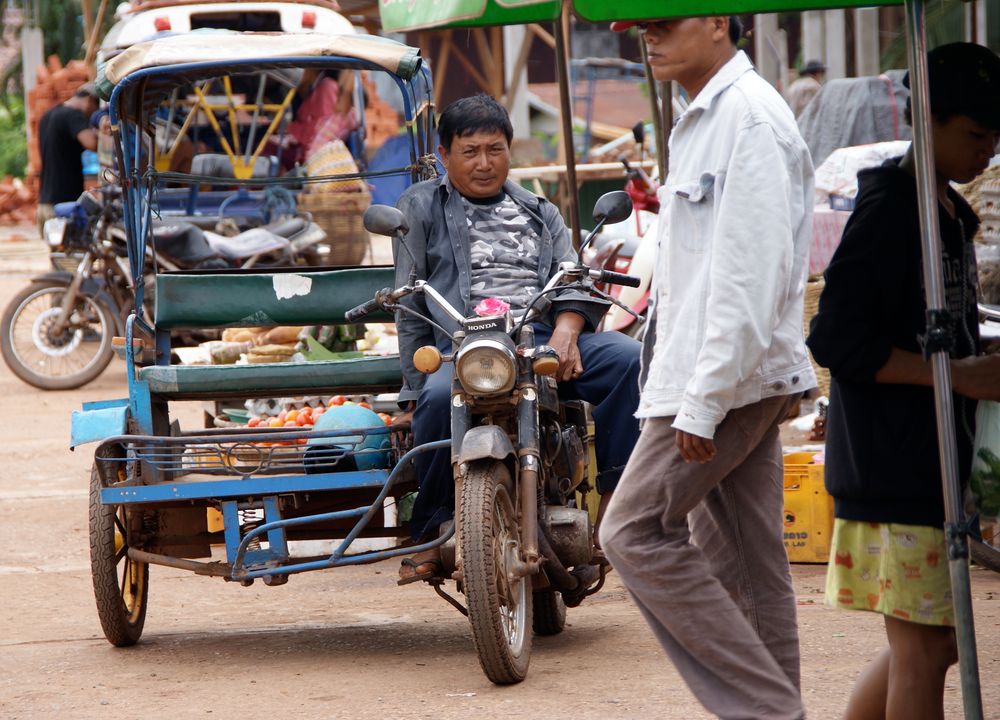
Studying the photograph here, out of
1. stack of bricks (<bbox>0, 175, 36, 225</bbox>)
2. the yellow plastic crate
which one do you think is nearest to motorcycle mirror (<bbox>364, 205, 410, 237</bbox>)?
the yellow plastic crate

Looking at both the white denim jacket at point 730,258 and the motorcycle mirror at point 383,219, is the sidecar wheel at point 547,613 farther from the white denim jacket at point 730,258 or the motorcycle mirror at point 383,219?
the white denim jacket at point 730,258

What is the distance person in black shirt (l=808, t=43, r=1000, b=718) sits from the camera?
3049 mm

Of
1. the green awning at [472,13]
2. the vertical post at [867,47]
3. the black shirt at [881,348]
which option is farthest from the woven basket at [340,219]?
the black shirt at [881,348]

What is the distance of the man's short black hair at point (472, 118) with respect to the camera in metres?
5.19

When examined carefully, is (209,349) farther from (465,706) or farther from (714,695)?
(714,695)

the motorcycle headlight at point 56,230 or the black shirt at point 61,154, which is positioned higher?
the black shirt at point 61,154

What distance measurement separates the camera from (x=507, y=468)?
4.86m

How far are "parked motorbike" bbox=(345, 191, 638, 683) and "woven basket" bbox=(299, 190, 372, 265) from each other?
7.02 m

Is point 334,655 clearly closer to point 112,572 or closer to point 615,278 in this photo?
point 112,572

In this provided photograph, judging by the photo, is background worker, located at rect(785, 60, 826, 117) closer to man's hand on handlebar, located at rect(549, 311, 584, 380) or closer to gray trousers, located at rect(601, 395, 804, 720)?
man's hand on handlebar, located at rect(549, 311, 584, 380)

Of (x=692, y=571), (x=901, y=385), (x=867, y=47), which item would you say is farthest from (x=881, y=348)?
(x=867, y=47)

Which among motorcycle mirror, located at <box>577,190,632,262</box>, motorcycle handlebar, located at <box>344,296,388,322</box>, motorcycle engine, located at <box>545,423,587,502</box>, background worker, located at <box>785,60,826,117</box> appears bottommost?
motorcycle engine, located at <box>545,423,587,502</box>

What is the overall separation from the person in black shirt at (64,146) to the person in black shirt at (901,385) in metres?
11.2

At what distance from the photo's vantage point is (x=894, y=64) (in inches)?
656
